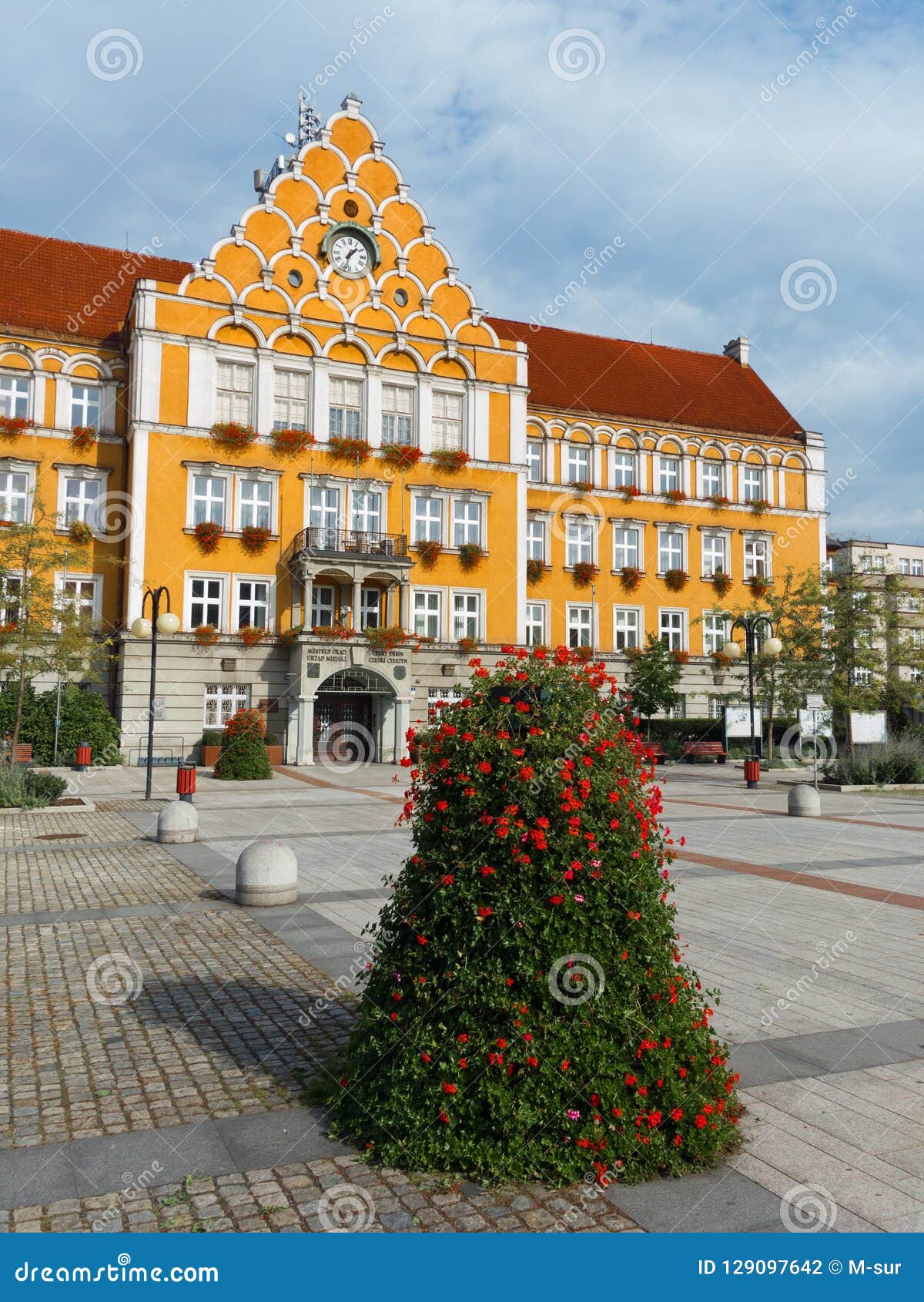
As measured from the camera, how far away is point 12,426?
112 ft

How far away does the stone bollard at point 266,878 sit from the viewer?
34.8 feet

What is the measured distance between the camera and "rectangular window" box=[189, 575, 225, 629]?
115ft

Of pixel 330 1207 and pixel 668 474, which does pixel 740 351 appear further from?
pixel 330 1207

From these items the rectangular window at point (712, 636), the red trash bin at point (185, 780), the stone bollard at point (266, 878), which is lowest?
the stone bollard at point (266, 878)

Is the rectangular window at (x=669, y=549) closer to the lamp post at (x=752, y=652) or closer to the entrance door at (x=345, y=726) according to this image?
the lamp post at (x=752, y=652)

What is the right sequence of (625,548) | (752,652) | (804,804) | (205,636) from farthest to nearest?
1. (625,548)
2. (205,636)
3. (752,652)
4. (804,804)

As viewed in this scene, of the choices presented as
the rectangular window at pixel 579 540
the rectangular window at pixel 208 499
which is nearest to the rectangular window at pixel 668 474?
the rectangular window at pixel 579 540

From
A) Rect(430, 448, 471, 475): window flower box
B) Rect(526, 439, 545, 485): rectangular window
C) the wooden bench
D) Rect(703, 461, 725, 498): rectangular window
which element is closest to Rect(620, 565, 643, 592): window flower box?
Rect(526, 439, 545, 485): rectangular window

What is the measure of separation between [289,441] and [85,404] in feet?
25.0

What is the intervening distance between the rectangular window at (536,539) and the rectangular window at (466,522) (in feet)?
12.7

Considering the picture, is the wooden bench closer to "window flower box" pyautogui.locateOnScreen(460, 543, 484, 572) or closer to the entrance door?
"window flower box" pyautogui.locateOnScreen(460, 543, 484, 572)

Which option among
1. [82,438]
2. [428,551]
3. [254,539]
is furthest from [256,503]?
[428,551]

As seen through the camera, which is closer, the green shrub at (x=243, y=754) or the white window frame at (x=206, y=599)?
the green shrub at (x=243, y=754)

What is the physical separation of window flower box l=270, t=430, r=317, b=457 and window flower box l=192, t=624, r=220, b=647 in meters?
7.27
